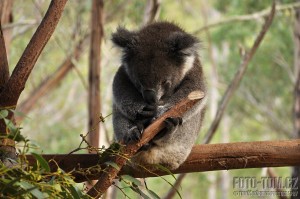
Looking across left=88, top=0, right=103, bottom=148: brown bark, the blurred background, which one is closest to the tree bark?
left=88, top=0, right=103, bottom=148: brown bark

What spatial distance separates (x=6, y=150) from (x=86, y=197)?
47cm

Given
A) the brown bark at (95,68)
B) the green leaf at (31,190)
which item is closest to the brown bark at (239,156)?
the green leaf at (31,190)

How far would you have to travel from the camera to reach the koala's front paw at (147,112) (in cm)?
327

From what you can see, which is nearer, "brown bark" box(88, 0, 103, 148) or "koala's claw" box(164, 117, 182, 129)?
"koala's claw" box(164, 117, 182, 129)

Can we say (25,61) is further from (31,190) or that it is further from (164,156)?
(164,156)

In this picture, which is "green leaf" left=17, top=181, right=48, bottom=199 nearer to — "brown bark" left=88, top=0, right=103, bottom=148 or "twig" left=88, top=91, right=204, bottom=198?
"twig" left=88, top=91, right=204, bottom=198

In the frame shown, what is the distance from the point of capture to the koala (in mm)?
3342

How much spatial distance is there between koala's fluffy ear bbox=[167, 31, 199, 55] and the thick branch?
1179 mm

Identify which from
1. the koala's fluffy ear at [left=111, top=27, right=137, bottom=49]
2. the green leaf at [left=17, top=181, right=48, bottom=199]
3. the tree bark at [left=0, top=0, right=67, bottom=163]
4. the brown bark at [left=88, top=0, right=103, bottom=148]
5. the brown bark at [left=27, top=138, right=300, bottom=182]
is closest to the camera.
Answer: the green leaf at [left=17, top=181, right=48, bottom=199]

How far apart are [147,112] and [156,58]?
1.54 feet

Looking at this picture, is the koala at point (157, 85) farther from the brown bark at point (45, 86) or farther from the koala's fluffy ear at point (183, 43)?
the brown bark at point (45, 86)

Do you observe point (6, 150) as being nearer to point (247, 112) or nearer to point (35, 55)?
point (35, 55)

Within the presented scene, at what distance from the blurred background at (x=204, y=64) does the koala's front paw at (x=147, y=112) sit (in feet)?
8.13

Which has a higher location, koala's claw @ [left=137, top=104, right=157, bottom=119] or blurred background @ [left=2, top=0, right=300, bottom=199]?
blurred background @ [left=2, top=0, right=300, bottom=199]
